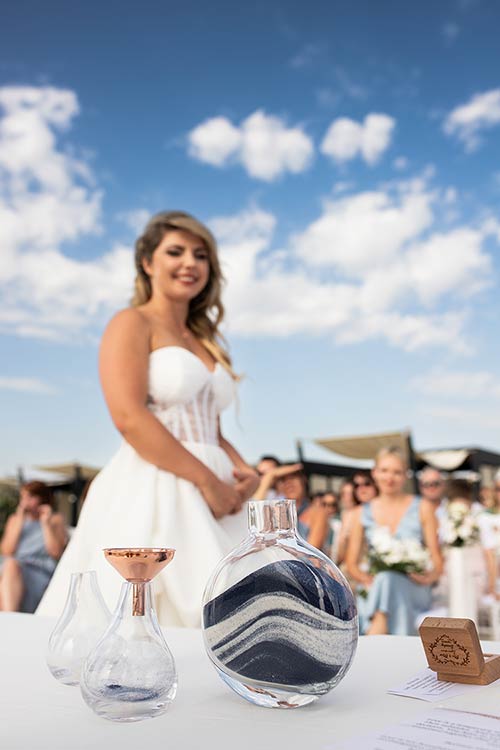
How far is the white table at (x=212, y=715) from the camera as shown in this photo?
0.58 metres

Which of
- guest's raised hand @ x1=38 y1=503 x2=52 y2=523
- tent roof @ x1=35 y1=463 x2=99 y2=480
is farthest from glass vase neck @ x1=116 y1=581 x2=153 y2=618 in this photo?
tent roof @ x1=35 y1=463 x2=99 y2=480

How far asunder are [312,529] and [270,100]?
919cm

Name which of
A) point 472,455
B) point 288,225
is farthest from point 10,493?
point 288,225

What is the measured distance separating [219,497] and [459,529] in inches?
Result: 110

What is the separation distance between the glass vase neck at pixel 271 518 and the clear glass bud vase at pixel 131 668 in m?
0.10

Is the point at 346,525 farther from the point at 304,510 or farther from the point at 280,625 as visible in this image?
the point at 280,625

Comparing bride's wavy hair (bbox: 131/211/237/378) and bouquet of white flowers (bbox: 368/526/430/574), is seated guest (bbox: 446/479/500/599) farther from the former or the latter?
bride's wavy hair (bbox: 131/211/237/378)

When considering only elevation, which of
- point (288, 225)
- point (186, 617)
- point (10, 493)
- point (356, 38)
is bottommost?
point (186, 617)

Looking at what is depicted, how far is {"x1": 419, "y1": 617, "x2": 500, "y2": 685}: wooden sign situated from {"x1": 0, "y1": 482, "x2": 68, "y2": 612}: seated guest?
4732mm

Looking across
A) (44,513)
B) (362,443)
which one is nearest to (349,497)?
(44,513)

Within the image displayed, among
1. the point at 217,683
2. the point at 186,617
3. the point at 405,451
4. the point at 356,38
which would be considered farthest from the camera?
the point at 356,38

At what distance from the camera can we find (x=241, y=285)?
17906mm

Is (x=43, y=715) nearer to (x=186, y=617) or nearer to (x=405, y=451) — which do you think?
(x=186, y=617)

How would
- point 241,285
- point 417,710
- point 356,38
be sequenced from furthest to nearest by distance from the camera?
1. point 241,285
2. point 356,38
3. point 417,710
